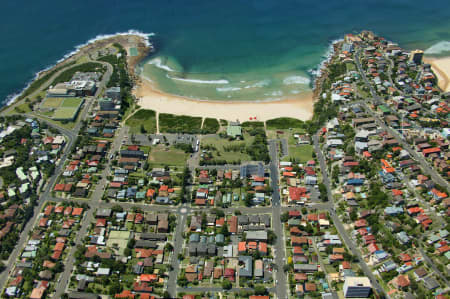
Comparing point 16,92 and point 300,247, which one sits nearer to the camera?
point 300,247

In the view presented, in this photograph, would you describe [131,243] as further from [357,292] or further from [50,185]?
[357,292]

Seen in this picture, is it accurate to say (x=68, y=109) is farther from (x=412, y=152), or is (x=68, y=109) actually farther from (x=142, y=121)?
(x=412, y=152)

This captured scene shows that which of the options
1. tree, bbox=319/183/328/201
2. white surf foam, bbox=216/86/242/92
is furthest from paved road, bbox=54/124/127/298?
tree, bbox=319/183/328/201

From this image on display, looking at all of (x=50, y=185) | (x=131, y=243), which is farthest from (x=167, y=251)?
(x=50, y=185)

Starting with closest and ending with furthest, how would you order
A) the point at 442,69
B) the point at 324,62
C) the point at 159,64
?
the point at 442,69, the point at 159,64, the point at 324,62

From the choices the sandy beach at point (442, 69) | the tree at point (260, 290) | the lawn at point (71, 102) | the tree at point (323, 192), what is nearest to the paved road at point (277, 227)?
the tree at point (260, 290)

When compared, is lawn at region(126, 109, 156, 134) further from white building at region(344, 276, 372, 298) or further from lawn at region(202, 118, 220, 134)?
white building at region(344, 276, 372, 298)

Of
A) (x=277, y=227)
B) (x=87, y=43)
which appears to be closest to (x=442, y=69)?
(x=277, y=227)

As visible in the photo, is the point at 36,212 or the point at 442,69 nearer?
the point at 36,212
